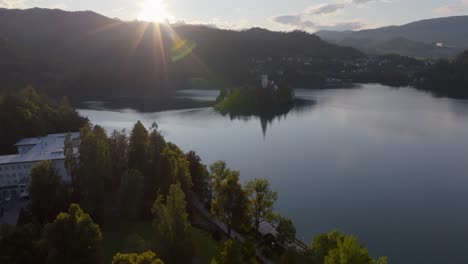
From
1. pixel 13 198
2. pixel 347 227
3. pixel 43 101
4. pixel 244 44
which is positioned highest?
pixel 244 44

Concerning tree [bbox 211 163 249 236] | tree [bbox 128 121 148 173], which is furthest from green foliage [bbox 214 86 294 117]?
tree [bbox 211 163 249 236]

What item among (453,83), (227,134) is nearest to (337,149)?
(227,134)

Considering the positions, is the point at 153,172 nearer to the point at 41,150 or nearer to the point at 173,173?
the point at 173,173

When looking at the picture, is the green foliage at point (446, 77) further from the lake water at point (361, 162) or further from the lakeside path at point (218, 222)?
A: the lakeside path at point (218, 222)

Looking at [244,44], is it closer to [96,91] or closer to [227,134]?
[96,91]

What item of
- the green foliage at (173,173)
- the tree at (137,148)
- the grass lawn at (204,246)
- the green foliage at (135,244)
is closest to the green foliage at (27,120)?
the tree at (137,148)

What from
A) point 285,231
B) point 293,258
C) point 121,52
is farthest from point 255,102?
point 121,52
